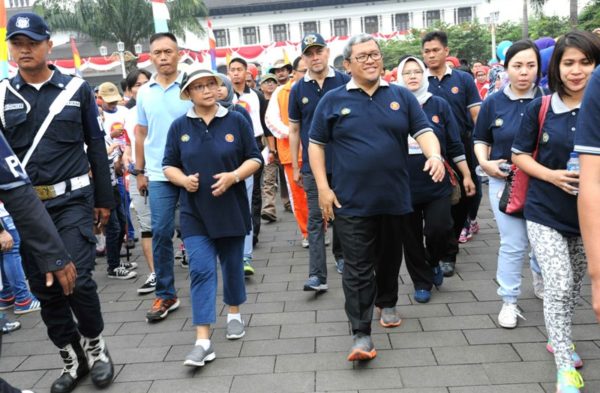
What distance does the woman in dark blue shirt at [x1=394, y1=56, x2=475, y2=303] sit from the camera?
4.57 m

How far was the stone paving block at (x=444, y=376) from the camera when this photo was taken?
10.7ft

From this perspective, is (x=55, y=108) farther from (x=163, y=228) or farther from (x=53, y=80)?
(x=163, y=228)

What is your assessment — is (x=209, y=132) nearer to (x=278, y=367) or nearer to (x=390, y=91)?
(x=390, y=91)

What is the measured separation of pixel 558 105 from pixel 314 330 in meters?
2.15

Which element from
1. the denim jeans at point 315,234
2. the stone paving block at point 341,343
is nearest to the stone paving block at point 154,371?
the stone paving block at point 341,343

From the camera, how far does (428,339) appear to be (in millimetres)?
3877

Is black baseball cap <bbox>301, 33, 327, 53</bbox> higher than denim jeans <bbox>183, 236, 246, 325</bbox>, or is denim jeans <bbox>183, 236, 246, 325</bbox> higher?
black baseball cap <bbox>301, 33, 327, 53</bbox>

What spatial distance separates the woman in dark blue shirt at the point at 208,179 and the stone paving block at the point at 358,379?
79 centimetres

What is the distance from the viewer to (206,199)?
387cm

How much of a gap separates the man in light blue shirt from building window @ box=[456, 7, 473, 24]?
61819 mm

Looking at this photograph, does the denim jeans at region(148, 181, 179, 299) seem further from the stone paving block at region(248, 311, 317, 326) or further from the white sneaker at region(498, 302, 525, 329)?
the white sneaker at region(498, 302, 525, 329)

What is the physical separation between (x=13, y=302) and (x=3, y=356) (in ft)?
3.84

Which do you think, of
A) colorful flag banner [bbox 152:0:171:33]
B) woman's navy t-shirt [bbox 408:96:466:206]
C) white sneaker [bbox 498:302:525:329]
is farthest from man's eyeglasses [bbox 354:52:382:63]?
colorful flag banner [bbox 152:0:171:33]

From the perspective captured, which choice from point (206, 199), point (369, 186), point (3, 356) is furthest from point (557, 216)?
point (3, 356)
